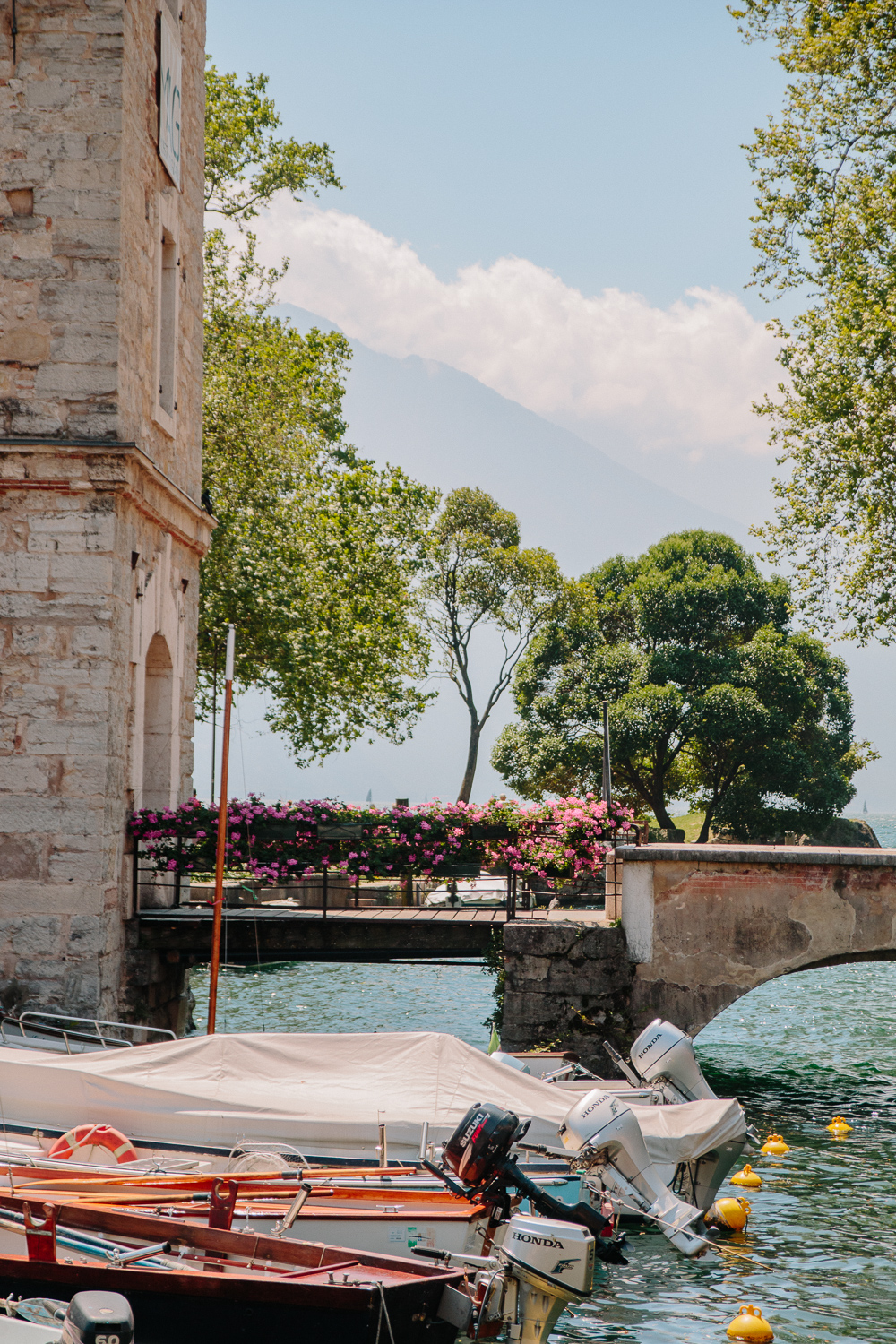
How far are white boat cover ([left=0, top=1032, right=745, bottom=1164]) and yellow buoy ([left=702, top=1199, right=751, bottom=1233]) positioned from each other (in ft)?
2.58

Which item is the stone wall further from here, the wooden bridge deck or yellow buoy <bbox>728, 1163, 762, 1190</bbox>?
yellow buoy <bbox>728, 1163, 762, 1190</bbox>

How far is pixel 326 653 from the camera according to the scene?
24656mm

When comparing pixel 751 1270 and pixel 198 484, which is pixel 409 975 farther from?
pixel 751 1270

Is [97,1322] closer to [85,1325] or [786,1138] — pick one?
[85,1325]

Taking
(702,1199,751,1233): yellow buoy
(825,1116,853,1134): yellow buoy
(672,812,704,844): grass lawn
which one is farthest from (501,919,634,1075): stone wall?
(672,812,704,844): grass lawn

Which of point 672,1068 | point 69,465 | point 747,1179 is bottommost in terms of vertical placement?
point 747,1179

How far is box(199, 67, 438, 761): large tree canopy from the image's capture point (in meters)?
24.1

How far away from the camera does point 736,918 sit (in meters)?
14.6

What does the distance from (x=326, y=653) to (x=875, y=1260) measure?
1617 cm

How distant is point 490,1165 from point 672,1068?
14.2 ft

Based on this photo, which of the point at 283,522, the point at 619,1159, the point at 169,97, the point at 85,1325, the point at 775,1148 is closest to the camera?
the point at 85,1325

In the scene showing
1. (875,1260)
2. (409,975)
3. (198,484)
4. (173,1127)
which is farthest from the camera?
(409,975)

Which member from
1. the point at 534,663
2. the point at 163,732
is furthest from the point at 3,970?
the point at 534,663

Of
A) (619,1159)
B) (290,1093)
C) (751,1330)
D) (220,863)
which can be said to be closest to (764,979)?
(619,1159)
